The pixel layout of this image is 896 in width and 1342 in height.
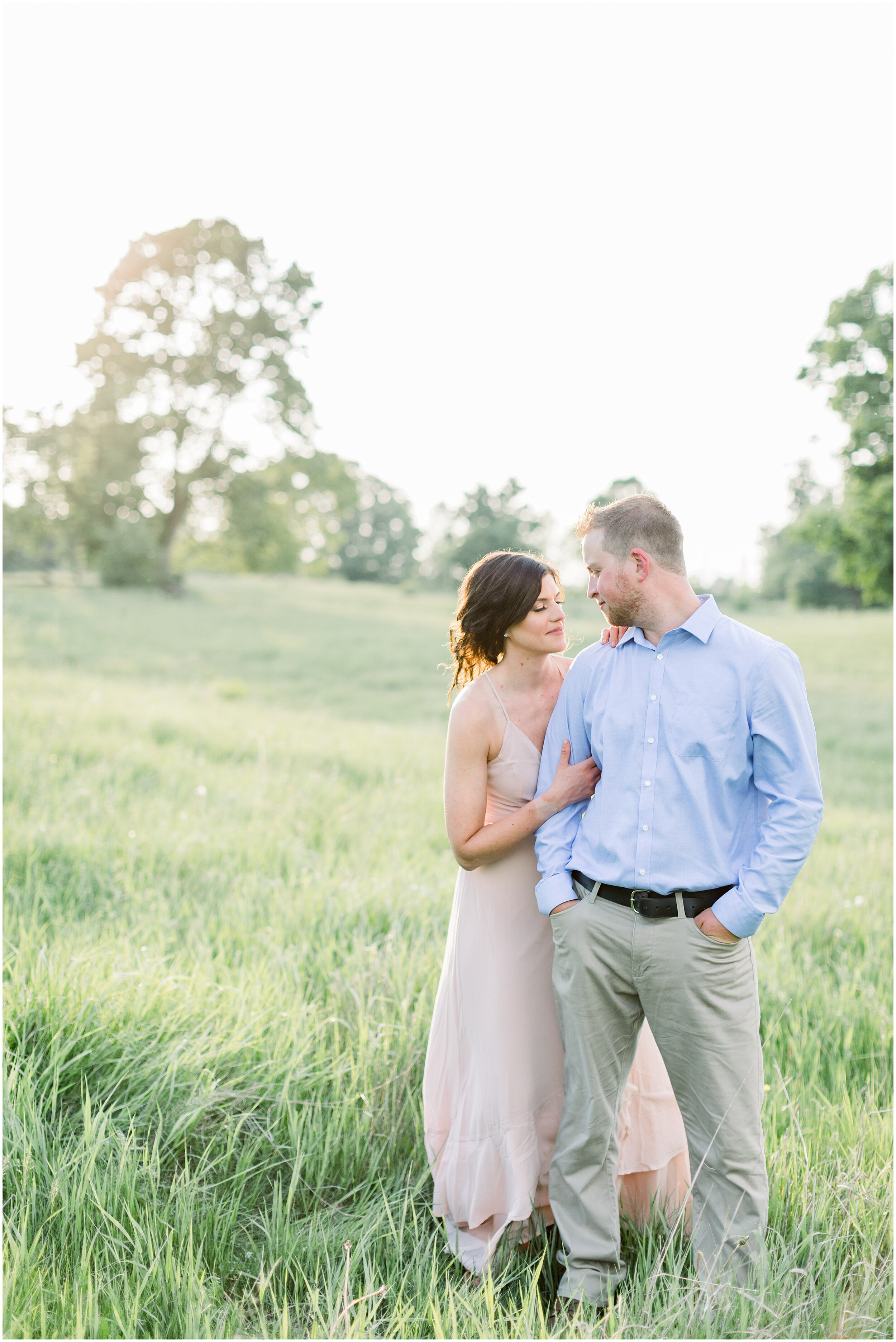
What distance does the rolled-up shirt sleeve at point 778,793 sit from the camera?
255 centimetres

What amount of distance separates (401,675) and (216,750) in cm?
1070

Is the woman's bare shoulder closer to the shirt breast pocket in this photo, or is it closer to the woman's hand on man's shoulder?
the woman's hand on man's shoulder

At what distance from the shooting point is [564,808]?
2938 millimetres

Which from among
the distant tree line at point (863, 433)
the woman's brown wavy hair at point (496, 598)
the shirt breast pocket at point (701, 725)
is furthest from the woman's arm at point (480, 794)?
the distant tree line at point (863, 433)

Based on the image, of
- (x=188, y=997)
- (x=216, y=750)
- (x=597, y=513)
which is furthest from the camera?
(x=216, y=750)

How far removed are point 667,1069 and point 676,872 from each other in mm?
679

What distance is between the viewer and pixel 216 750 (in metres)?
9.62

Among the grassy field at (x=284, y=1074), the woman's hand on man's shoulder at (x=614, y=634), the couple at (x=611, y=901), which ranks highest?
the woman's hand on man's shoulder at (x=614, y=634)

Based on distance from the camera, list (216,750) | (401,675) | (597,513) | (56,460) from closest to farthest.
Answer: (597,513) → (216,750) → (401,675) → (56,460)

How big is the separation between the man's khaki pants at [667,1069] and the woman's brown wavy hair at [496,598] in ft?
3.03

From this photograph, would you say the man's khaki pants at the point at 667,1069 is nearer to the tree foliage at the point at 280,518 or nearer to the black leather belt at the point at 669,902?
the black leather belt at the point at 669,902

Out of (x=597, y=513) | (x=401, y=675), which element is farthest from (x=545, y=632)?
Answer: (x=401, y=675)

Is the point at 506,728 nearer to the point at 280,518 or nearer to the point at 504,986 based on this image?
the point at 504,986

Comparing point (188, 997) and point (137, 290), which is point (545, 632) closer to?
point (188, 997)
